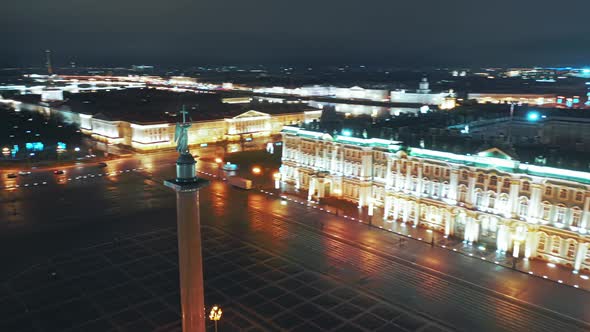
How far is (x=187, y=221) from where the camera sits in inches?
855

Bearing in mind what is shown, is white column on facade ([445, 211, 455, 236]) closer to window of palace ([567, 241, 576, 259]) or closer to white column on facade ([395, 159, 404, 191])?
white column on facade ([395, 159, 404, 191])

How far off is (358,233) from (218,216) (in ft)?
62.6

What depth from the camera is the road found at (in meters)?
38.0

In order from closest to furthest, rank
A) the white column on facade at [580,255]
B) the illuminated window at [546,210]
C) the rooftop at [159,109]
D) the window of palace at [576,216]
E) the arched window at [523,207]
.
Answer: the white column on facade at [580,255] < the window of palace at [576,216] < the illuminated window at [546,210] < the arched window at [523,207] < the rooftop at [159,109]

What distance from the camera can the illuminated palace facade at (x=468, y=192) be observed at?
45.6 metres

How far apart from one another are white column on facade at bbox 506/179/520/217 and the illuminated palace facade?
10cm

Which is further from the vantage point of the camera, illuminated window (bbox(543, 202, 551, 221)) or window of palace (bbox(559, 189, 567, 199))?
illuminated window (bbox(543, 202, 551, 221))

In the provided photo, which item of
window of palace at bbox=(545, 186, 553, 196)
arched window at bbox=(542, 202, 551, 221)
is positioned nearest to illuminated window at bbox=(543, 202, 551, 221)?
arched window at bbox=(542, 202, 551, 221)

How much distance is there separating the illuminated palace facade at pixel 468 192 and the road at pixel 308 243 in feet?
17.9

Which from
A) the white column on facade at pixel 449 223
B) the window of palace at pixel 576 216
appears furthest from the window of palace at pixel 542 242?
the white column on facade at pixel 449 223

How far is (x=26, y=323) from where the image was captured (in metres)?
35.3

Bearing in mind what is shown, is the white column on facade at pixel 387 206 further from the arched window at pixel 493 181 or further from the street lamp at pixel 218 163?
the street lamp at pixel 218 163

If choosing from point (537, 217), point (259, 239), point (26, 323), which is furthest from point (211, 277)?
point (537, 217)

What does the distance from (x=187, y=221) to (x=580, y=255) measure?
135ft
